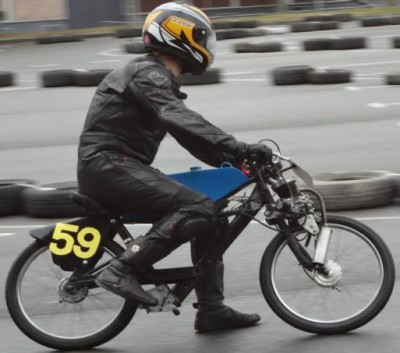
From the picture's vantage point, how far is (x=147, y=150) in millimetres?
5766

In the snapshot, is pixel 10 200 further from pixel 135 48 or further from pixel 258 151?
pixel 135 48

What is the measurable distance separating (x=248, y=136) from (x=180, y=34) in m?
8.34

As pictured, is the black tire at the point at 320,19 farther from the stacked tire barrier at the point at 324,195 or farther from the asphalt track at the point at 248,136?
the stacked tire barrier at the point at 324,195

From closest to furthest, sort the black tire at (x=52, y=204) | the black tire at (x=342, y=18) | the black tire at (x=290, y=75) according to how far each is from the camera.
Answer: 1. the black tire at (x=52, y=204)
2. the black tire at (x=290, y=75)
3. the black tire at (x=342, y=18)

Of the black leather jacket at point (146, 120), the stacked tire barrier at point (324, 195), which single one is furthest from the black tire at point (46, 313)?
the stacked tire barrier at point (324, 195)

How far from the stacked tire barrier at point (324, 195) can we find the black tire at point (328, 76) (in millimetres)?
8879

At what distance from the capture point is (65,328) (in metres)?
5.85

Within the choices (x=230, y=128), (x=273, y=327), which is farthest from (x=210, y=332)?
(x=230, y=128)

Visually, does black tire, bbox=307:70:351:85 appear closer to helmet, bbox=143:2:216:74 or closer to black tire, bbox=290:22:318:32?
helmet, bbox=143:2:216:74

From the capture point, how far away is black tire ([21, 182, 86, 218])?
370 inches

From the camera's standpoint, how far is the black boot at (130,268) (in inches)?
220

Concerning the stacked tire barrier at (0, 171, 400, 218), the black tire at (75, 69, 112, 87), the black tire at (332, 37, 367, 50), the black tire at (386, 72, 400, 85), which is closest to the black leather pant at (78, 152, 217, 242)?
the stacked tire barrier at (0, 171, 400, 218)

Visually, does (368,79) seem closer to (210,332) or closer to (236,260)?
(236,260)

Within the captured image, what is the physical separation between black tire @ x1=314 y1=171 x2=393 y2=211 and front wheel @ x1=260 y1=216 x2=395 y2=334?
3.37 metres
